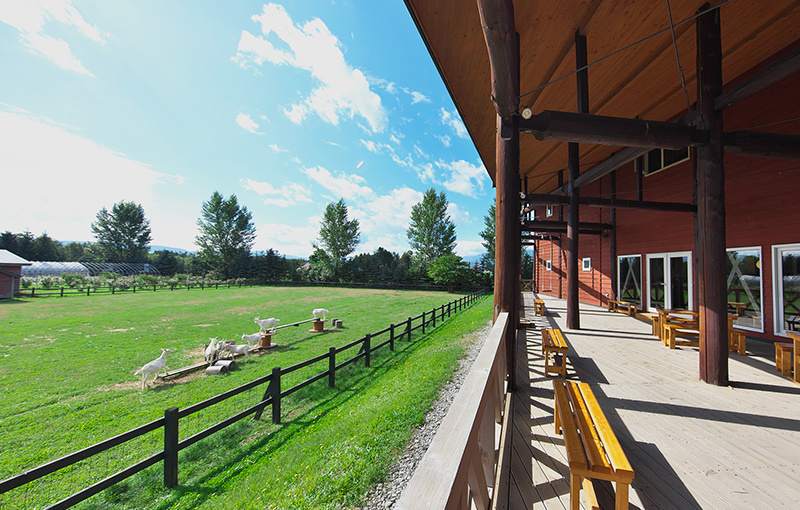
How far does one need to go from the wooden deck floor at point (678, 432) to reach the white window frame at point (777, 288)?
184 centimetres

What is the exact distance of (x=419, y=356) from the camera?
23.5 feet

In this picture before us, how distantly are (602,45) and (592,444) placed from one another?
651 cm

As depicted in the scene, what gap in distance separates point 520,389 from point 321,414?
312 cm

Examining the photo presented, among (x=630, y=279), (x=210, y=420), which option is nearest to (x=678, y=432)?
(x=210, y=420)

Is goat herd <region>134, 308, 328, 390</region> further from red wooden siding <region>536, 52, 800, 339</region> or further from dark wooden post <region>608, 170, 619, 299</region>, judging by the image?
dark wooden post <region>608, 170, 619, 299</region>

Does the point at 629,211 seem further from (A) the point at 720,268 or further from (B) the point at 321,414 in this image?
(B) the point at 321,414

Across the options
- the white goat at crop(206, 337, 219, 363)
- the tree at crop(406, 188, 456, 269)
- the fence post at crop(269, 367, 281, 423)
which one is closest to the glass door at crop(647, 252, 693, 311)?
the fence post at crop(269, 367, 281, 423)

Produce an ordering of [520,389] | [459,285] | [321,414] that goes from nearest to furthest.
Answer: [520,389] < [321,414] < [459,285]

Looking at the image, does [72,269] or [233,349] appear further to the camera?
[72,269]

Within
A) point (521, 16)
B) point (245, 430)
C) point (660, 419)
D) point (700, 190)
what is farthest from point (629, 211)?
point (245, 430)

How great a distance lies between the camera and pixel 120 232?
51.1 m

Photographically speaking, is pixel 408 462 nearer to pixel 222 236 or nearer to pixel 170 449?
pixel 170 449

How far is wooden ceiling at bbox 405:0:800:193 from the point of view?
4.25m

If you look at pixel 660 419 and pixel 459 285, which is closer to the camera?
pixel 660 419
